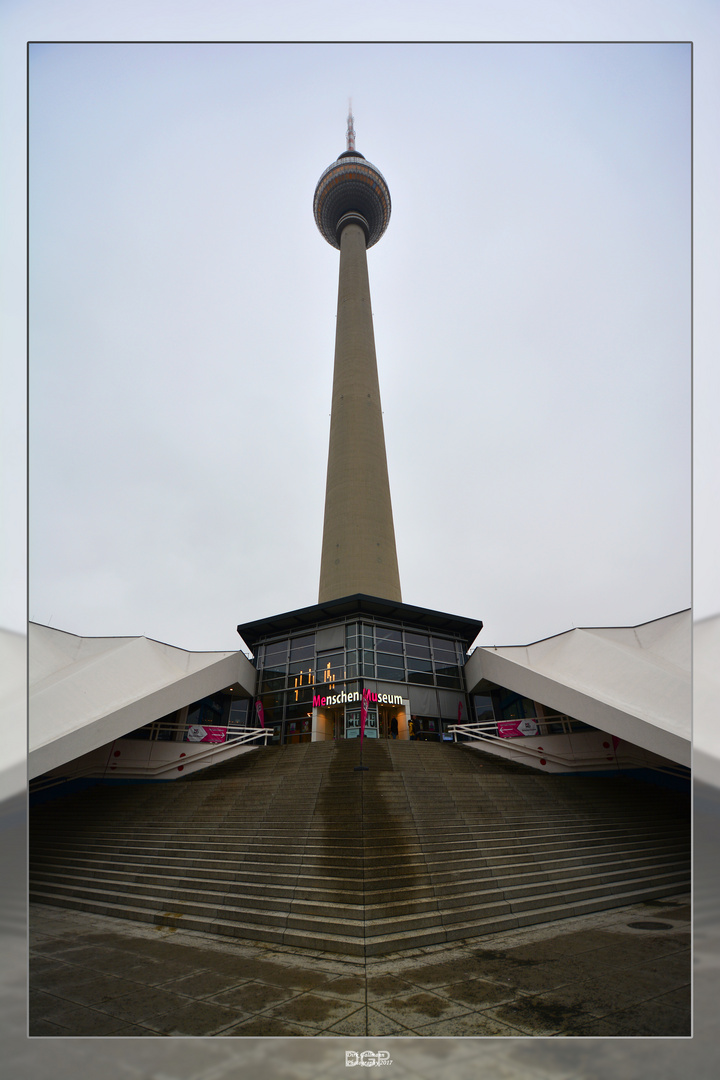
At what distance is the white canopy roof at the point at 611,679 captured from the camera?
1457 cm

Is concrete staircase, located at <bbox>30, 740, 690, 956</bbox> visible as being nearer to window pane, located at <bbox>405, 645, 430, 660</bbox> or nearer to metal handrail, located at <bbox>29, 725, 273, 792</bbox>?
metal handrail, located at <bbox>29, 725, 273, 792</bbox>

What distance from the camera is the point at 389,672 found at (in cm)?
2697

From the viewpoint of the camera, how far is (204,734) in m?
22.0

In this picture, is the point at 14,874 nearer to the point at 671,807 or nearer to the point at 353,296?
the point at 671,807

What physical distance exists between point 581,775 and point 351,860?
13819mm

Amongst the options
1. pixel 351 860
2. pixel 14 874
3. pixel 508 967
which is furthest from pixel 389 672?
pixel 14 874

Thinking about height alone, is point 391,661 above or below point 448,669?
above

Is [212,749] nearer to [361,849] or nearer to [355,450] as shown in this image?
[361,849]

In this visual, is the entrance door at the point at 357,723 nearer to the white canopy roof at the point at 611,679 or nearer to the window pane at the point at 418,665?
the window pane at the point at 418,665

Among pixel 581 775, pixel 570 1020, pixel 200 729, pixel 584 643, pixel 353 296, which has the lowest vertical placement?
pixel 581 775

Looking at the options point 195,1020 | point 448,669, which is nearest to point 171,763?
point 448,669

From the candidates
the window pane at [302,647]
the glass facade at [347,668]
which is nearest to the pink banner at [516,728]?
the glass facade at [347,668]

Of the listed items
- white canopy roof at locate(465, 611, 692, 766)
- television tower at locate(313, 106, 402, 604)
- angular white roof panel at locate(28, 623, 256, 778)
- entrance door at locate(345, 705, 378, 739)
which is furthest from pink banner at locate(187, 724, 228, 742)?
white canopy roof at locate(465, 611, 692, 766)

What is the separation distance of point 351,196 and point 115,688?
55045 mm
